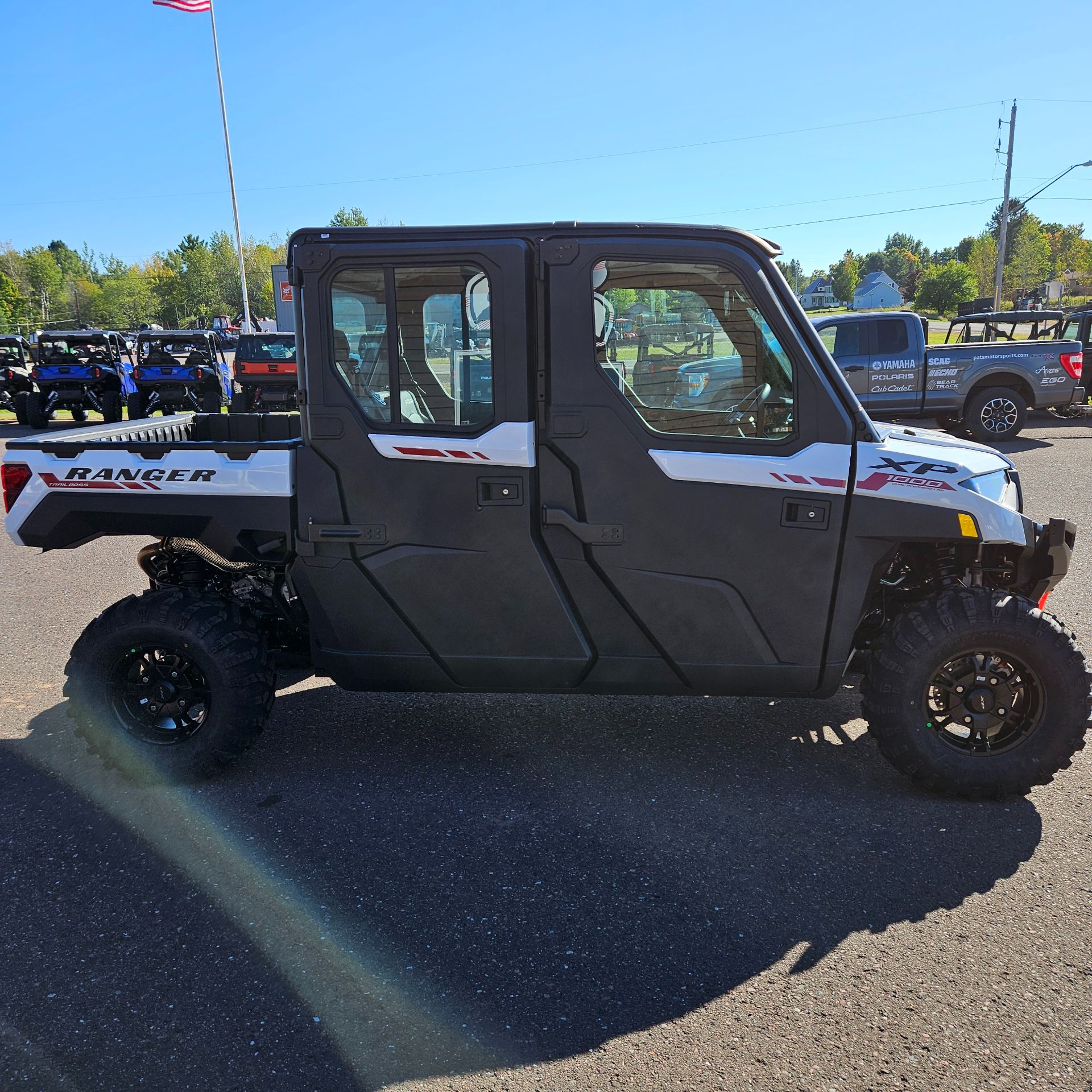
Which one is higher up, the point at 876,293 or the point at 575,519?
the point at 876,293

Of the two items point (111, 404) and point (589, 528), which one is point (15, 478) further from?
point (111, 404)

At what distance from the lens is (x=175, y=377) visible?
16.7 metres

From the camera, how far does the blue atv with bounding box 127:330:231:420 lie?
54.7 ft

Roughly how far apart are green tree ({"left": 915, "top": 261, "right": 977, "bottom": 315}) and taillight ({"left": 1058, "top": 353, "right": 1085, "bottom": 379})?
7238 centimetres

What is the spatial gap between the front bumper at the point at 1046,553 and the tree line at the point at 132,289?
99.3m

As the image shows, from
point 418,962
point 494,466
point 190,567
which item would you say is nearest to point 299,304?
point 494,466

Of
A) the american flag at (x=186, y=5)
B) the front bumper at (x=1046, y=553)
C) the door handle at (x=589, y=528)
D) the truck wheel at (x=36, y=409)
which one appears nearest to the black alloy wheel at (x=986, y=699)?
the front bumper at (x=1046, y=553)

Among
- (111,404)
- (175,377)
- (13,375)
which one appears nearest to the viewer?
(175,377)

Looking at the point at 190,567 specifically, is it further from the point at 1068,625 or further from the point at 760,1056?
the point at 1068,625

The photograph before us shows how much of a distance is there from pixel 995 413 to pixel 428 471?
12598mm

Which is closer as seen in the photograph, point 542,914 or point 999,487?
point 542,914

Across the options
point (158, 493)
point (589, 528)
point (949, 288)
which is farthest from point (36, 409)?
point (949, 288)

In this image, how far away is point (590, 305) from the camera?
337 centimetres

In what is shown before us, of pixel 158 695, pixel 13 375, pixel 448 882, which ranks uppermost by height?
pixel 13 375
